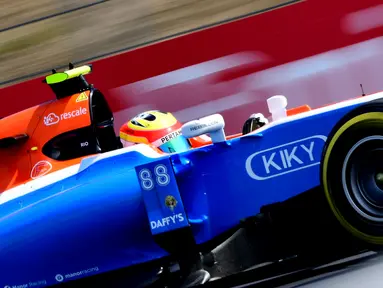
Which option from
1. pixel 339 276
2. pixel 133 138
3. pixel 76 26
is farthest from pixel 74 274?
pixel 76 26

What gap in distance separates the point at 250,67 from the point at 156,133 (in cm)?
276

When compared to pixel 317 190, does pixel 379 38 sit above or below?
above

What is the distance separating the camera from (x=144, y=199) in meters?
4.00

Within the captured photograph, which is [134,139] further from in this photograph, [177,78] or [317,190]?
[177,78]

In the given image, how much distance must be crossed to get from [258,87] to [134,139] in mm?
2731

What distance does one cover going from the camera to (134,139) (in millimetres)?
4781

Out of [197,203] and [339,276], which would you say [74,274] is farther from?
[339,276]

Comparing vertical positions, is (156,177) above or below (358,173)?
above

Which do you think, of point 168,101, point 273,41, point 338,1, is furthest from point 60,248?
point 338,1

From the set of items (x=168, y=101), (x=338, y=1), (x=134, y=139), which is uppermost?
(x=338, y=1)

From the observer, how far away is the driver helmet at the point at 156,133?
15.4 feet

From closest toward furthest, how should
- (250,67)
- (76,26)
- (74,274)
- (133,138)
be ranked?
(74,274) < (133,138) < (250,67) < (76,26)

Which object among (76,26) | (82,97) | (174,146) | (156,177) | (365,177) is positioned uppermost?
(76,26)

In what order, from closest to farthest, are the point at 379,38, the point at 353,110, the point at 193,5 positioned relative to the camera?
the point at 353,110, the point at 379,38, the point at 193,5
